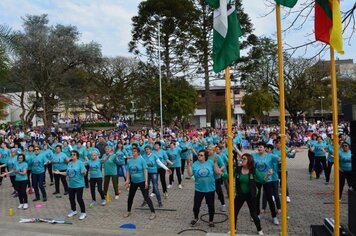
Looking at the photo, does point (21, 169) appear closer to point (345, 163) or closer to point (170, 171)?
point (170, 171)

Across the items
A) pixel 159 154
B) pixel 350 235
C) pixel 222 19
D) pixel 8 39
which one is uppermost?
pixel 8 39

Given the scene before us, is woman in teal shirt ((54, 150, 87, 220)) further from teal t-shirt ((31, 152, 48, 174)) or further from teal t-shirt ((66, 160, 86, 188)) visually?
teal t-shirt ((31, 152, 48, 174))

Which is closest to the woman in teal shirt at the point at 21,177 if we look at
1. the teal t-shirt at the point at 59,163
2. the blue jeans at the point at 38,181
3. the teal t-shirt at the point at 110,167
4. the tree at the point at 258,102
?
the blue jeans at the point at 38,181

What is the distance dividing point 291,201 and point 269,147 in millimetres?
2453

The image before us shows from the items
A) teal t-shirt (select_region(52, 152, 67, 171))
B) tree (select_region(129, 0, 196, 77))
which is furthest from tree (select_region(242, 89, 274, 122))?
teal t-shirt (select_region(52, 152, 67, 171))

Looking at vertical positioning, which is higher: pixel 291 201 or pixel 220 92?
pixel 220 92

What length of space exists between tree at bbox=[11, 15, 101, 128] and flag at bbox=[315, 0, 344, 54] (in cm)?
3217

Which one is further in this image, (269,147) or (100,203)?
(100,203)

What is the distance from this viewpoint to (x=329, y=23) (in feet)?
16.8

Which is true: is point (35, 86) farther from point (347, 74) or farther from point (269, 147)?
point (347, 74)

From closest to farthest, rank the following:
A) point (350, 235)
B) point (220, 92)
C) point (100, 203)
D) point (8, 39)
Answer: point (350, 235) < point (8, 39) < point (100, 203) < point (220, 92)

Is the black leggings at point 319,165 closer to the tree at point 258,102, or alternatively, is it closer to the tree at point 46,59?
the tree at point 46,59

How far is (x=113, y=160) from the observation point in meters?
10.4

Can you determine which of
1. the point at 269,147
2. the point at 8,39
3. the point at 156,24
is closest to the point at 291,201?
the point at 269,147
